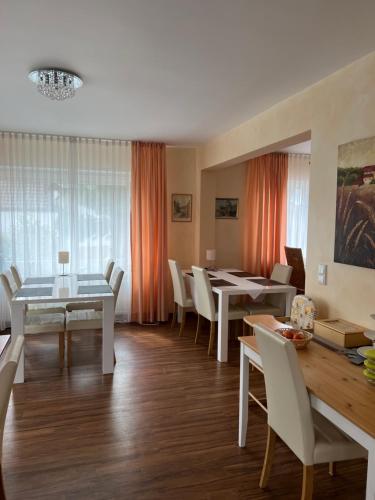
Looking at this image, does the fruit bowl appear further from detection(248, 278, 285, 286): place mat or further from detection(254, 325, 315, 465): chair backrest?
detection(248, 278, 285, 286): place mat

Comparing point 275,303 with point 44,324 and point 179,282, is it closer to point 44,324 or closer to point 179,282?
point 179,282

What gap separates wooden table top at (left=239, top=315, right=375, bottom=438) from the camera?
1.43 meters

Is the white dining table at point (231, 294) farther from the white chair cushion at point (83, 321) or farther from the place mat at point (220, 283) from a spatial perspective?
the white chair cushion at point (83, 321)

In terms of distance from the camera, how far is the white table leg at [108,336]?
11.6 feet

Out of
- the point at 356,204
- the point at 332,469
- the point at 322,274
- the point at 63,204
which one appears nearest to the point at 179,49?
the point at 356,204

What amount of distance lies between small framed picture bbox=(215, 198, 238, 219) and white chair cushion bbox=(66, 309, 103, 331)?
2.53 metres

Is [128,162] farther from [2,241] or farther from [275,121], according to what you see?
[275,121]

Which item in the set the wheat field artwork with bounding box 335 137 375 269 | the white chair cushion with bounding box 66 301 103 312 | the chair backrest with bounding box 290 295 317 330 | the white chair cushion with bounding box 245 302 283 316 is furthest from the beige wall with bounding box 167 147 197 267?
the wheat field artwork with bounding box 335 137 375 269

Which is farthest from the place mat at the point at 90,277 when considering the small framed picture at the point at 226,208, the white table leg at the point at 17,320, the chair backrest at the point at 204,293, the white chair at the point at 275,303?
the small framed picture at the point at 226,208

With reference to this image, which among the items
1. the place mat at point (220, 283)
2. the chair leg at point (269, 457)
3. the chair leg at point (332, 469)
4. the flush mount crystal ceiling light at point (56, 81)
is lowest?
the chair leg at point (332, 469)

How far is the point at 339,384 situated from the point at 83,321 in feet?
8.65

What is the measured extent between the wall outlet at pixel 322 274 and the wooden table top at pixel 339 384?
64 centimetres

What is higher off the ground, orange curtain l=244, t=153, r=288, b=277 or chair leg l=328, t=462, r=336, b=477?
orange curtain l=244, t=153, r=288, b=277

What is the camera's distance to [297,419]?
1.63 meters
